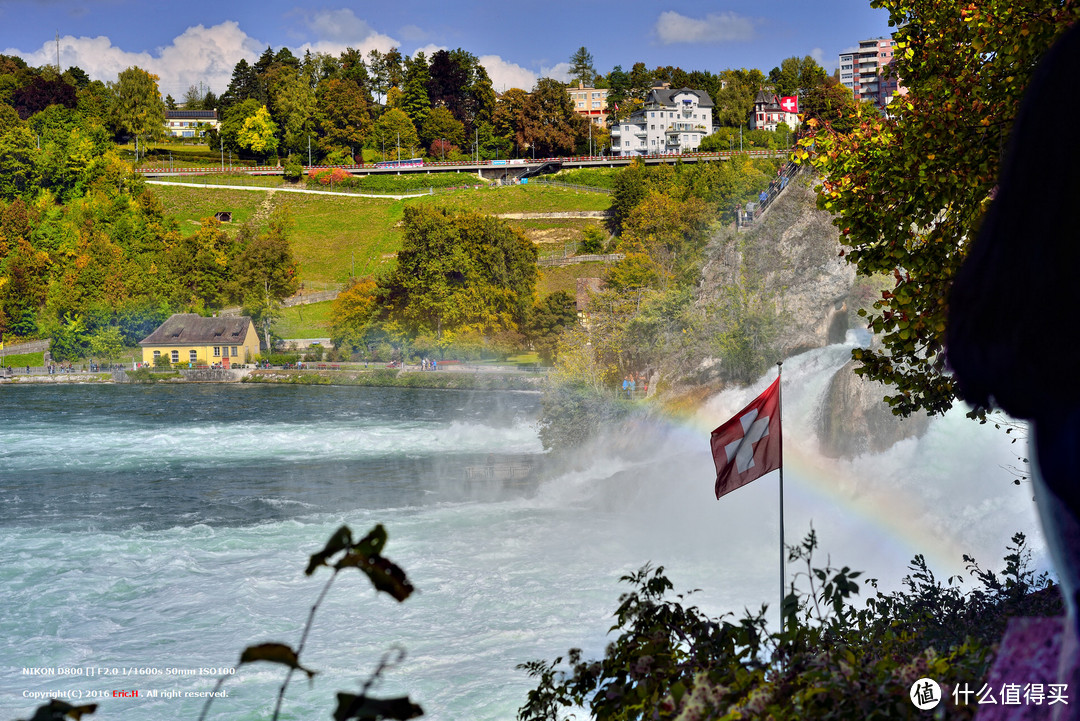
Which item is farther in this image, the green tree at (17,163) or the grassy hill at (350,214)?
the green tree at (17,163)

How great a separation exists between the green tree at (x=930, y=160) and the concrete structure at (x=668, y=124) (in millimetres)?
91658

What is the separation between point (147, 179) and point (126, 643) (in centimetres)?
9320

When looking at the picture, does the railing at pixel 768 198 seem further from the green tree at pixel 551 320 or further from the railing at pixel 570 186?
the railing at pixel 570 186

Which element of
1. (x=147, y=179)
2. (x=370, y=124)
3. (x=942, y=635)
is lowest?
(x=942, y=635)

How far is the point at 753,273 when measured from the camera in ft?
96.9

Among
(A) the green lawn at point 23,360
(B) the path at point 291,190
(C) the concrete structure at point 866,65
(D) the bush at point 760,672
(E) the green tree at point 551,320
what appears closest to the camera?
(D) the bush at point 760,672

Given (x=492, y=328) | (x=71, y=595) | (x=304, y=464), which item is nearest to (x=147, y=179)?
(x=492, y=328)

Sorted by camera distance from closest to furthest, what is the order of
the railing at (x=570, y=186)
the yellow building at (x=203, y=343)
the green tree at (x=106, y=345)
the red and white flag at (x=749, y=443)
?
the red and white flag at (x=749, y=443) < the yellow building at (x=203, y=343) < the green tree at (x=106, y=345) < the railing at (x=570, y=186)

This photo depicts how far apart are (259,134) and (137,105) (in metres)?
17.5

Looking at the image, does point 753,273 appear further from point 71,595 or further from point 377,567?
point 377,567

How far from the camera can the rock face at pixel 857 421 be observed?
56.8 feet

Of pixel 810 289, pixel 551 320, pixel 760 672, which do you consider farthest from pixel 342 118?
pixel 760 672

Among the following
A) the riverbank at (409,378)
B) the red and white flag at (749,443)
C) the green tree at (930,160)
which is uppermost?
the green tree at (930,160)

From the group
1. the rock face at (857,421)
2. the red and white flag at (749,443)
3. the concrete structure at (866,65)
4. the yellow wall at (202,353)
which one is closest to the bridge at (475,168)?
the yellow wall at (202,353)
